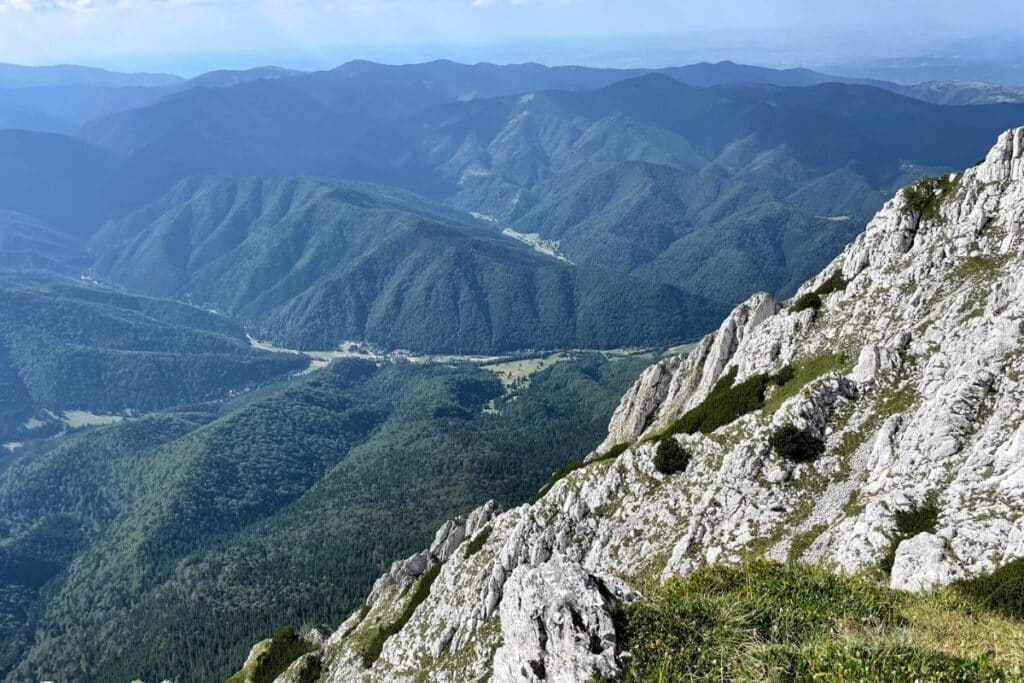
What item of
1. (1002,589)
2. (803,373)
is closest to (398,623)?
(803,373)

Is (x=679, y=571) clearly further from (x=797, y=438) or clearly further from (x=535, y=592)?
(x=535, y=592)

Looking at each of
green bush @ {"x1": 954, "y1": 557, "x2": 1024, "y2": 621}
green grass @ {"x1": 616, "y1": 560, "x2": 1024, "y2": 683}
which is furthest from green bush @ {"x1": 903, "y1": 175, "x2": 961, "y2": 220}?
green grass @ {"x1": 616, "y1": 560, "x2": 1024, "y2": 683}

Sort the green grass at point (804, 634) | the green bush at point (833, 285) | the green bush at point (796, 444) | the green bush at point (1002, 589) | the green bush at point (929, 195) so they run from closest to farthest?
1. the green grass at point (804, 634)
2. the green bush at point (1002, 589)
3. the green bush at point (796, 444)
4. the green bush at point (929, 195)
5. the green bush at point (833, 285)

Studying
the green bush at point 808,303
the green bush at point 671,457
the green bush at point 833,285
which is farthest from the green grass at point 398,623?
the green bush at point 833,285

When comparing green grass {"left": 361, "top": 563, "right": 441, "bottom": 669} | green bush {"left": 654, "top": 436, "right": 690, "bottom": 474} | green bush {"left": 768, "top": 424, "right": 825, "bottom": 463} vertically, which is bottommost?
green grass {"left": 361, "top": 563, "right": 441, "bottom": 669}

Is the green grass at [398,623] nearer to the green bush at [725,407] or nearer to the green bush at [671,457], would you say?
the green bush at [671,457]

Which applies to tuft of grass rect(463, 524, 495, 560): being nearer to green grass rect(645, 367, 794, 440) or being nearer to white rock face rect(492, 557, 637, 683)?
green grass rect(645, 367, 794, 440)
